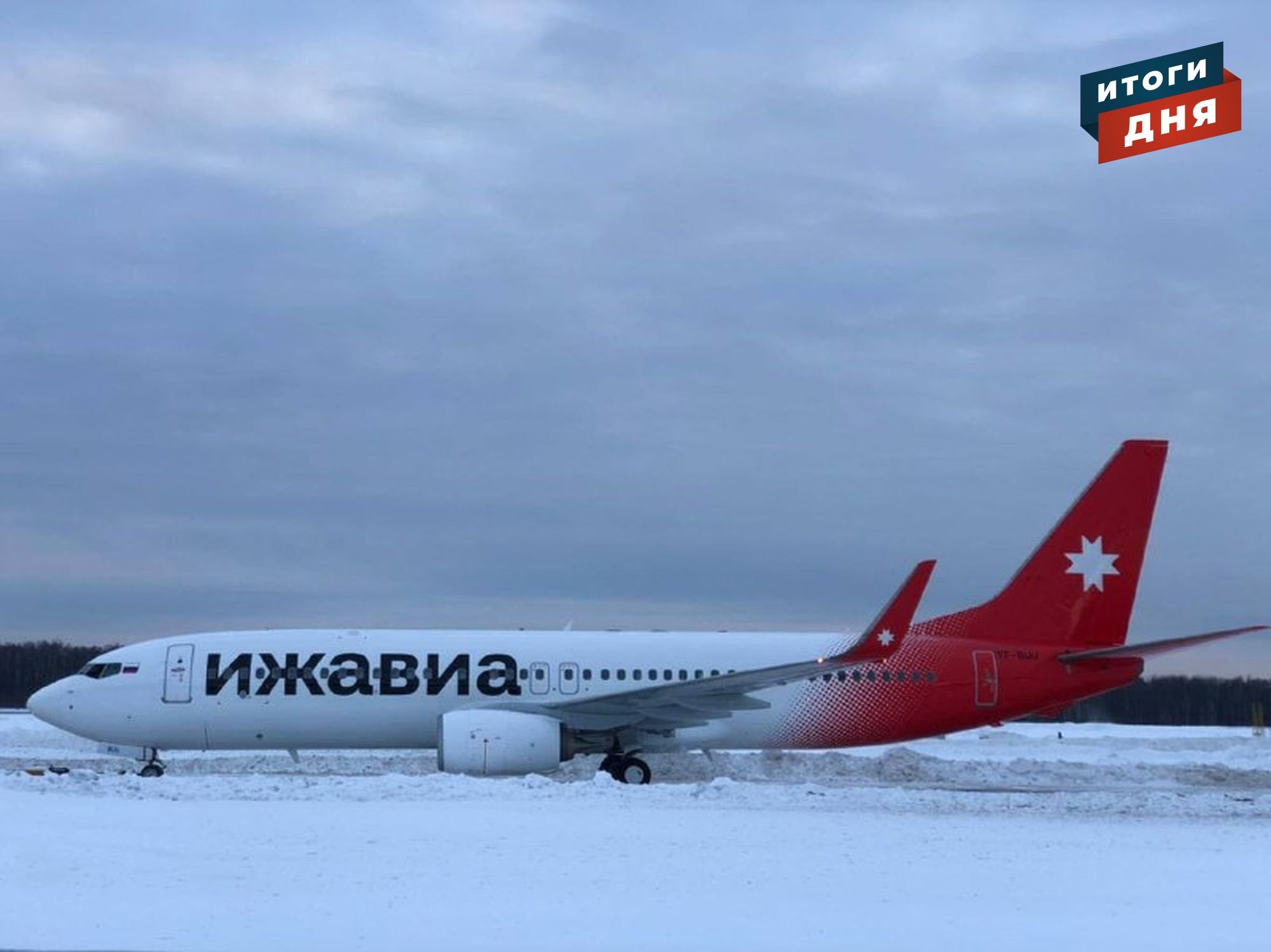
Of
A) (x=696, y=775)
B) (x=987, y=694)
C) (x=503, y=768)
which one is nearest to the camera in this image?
(x=503, y=768)

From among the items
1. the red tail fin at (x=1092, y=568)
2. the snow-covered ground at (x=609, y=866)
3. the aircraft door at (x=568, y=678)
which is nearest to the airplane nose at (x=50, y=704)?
the snow-covered ground at (x=609, y=866)

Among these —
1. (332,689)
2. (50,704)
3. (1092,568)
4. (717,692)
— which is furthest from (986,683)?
(50,704)

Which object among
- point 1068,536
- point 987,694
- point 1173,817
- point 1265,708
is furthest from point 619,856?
point 1265,708

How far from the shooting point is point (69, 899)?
34.6 feet

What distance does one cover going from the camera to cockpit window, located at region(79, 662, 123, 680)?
24.7m

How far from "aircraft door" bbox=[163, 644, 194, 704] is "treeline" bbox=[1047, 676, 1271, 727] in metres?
66.3

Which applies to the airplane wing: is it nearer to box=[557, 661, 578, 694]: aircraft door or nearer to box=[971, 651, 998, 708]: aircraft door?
box=[557, 661, 578, 694]: aircraft door

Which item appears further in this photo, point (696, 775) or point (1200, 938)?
point (696, 775)

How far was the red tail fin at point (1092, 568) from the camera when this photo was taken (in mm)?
25766

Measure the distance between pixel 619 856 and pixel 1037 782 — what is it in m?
15.8

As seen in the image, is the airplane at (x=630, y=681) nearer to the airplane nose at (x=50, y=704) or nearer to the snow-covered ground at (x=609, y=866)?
the airplane nose at (x=50, y=704)

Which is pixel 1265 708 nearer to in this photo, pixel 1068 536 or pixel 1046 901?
pixel 1068 536

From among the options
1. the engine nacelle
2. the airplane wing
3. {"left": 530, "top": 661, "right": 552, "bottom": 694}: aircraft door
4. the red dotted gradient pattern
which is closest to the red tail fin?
the red dotted gradient pattern

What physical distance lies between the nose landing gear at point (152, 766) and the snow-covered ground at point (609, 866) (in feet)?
12.2
